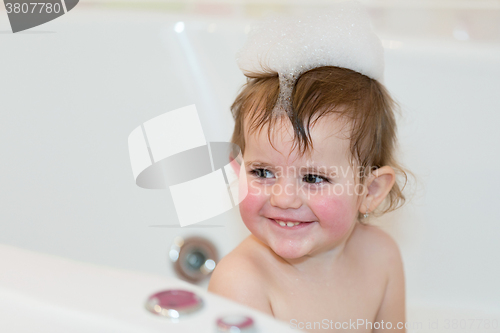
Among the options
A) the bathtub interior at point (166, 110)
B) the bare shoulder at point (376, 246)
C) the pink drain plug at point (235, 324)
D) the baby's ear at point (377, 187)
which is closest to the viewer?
the pink drain plug at point (235, 324)

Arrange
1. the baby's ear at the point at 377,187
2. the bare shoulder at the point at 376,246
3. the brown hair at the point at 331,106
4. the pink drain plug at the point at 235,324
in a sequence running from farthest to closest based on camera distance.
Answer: the bare shoulder at the point at 376,246 < the baby's ear at the point at 377,187 < the brown hair at the point at 331,106 < the pink drain plug at the point at 235,324

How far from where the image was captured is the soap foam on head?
33.9 inches

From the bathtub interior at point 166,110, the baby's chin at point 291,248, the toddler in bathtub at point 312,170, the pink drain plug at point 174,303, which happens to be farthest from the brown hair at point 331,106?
the pink drain plug at point 174,303

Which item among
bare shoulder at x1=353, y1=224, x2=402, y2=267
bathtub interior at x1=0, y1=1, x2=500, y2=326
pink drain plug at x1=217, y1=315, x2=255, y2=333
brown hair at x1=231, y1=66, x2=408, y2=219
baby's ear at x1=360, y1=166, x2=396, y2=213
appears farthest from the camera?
bathtub interior at x1=0, y1=1, x2=500, y2=326

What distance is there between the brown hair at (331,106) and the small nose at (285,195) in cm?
6

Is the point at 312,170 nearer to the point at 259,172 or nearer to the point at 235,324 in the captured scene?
the point at 259,172

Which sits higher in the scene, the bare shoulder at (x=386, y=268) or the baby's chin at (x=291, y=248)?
the baby's chin at (x=291, y=248)

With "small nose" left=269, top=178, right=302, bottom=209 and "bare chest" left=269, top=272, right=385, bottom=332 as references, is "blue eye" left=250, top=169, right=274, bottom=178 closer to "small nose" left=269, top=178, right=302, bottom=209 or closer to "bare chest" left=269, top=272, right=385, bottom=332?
"small nose" left=269, top=178, right=302, bottom=209

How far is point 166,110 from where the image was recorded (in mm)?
1304

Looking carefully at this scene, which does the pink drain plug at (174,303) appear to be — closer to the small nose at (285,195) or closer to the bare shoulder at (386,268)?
the small nose at (285,195)

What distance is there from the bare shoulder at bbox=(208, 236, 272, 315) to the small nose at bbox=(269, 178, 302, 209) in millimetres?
118

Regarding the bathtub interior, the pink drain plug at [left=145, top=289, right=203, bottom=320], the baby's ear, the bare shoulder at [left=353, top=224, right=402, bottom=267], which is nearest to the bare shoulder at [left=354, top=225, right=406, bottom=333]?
the bare shoulder at [left=353, top=224, right=402, bottom=267]

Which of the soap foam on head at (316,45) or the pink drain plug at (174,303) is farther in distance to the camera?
the soap foam on head at (316,45)

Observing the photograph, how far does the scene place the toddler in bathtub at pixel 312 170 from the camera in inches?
31.4
